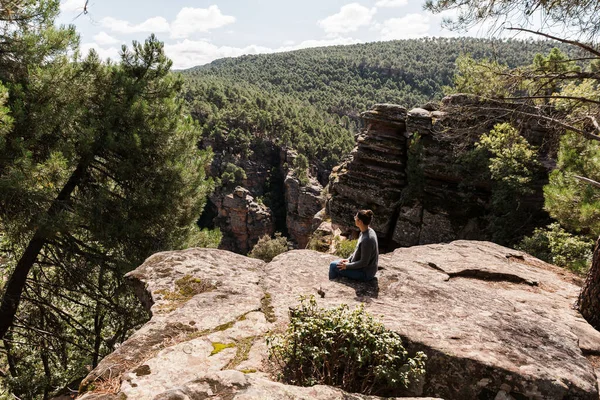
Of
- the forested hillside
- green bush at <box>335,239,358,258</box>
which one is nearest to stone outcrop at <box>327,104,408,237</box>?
green bush at <box>335,239,358,258</box>

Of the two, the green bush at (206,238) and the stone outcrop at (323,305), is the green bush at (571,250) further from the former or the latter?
the green bush at (206,238)

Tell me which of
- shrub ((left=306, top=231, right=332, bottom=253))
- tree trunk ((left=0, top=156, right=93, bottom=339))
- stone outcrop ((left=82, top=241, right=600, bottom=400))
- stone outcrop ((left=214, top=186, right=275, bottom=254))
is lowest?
stone outcrop ((left=214, top=186, right=275, bottom=254))

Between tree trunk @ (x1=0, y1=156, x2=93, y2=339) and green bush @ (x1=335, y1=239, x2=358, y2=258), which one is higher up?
tree trunk @ (x1=0, y1=156, x2=93, y2=339)

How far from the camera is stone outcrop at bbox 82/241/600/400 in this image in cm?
331

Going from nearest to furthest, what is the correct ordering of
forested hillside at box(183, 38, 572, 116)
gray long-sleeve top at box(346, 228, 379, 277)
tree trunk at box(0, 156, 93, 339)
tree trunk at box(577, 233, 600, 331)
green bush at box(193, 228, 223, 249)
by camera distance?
1. gray long-sleeve top at box(346, 228, 379, 277)
2. tree trunk at box(577, 233, 600, 331)
3. tree trunk at box(0, 156, 93, 339)
4. green bush at box(193, 228, 223, 249)
5. forested hillside at box(183, 38, 572, 116)

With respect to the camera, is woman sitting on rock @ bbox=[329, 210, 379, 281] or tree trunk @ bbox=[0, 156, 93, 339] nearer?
woman sitting on rock @ bbox=[329, 210, 379, 281]

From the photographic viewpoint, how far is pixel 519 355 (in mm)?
3781

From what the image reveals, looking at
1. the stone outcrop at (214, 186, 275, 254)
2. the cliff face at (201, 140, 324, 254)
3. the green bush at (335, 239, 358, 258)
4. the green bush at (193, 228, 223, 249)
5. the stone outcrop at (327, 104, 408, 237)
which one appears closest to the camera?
the green bush at (193, 228, 223, 249)

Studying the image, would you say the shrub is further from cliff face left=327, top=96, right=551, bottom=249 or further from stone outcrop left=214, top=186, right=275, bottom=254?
stone outcrop left=214, top=186, right=275, bottom=254

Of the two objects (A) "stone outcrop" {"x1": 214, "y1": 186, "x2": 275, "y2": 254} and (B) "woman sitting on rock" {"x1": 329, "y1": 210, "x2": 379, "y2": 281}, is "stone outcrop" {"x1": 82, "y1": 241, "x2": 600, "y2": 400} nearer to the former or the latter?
(B) "woman sitting on rock" {"x1": 329, "y1": 210, "x2": 379, "y2": 281}

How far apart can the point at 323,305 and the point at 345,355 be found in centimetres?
107

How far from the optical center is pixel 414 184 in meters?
20.2

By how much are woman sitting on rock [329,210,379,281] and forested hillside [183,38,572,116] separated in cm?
12986

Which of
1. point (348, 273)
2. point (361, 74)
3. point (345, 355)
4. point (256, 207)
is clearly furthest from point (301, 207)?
point (361, 74)
